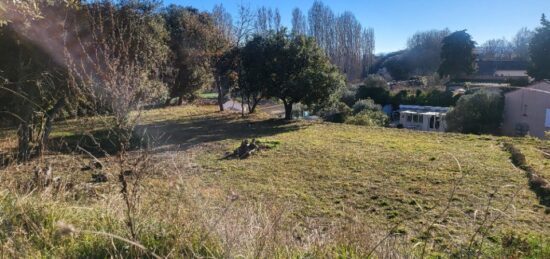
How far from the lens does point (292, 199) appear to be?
19.9 ft

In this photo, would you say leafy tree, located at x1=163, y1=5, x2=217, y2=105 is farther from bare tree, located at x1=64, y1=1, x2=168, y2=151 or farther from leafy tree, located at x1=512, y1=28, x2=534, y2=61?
leafy tree, located at x1=512, y1=28, x2=534, y2=61

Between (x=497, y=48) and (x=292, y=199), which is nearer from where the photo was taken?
(x=292, y=199)

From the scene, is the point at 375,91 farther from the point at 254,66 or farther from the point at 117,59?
the point at 117,59

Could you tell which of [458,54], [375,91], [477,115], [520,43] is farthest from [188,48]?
[520,43]

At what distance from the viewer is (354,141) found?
1103cm

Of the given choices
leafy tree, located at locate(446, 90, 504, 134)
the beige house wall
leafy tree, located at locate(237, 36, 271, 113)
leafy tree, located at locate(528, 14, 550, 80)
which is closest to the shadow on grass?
leafy tree, located at locate(237, 36, 271, 113)

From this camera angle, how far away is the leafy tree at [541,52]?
88.9 ft

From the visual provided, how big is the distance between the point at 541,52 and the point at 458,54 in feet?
→ 20.5

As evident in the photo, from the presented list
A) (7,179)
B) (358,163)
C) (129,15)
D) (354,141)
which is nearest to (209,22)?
(129,15)

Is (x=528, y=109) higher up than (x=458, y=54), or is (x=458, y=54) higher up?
(x=458, y=54)

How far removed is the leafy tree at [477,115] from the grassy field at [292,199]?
7095mm

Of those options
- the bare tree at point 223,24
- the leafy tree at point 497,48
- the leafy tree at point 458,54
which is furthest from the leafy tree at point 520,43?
the bare tree at point 223,24

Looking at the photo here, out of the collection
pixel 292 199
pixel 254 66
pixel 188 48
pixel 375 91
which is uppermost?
pixel 188 48

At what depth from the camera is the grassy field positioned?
232 centimetres
